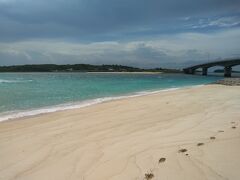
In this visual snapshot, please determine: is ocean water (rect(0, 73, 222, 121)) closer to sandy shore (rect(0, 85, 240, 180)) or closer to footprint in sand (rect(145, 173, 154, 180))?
sandy shore (rect(0, 85, 240, 180))

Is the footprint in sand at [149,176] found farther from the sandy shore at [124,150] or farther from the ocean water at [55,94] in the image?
the ocean water at [55,94]

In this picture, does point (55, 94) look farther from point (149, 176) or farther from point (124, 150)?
point (149, 176)

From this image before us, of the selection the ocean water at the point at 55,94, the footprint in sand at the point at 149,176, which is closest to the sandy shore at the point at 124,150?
the footprint in sand at the point at 149,176

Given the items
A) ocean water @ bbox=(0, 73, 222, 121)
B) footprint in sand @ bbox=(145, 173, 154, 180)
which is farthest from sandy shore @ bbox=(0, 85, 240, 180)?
ocean water @ bbox=(0, 73, 222, 121)

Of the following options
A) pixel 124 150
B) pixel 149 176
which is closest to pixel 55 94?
pixel 124 150

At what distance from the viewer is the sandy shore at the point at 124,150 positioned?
18.0 feet

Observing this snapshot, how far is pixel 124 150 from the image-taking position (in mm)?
6992

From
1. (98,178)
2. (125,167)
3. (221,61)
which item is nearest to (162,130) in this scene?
(125,167)

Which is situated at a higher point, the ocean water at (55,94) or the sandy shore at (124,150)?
the sandy shore at (124,150)

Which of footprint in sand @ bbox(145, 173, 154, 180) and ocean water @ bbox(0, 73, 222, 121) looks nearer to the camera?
footprint in sand @ bbox(145, 173, 154, 180)

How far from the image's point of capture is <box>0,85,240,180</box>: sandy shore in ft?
18.0

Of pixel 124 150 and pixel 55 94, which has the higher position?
pixel 124 150

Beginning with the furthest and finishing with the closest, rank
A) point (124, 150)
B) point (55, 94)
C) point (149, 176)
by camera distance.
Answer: point (55, 94), point (124, 150), point (149, 176)

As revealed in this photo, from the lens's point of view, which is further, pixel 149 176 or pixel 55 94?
pixel 55 94
